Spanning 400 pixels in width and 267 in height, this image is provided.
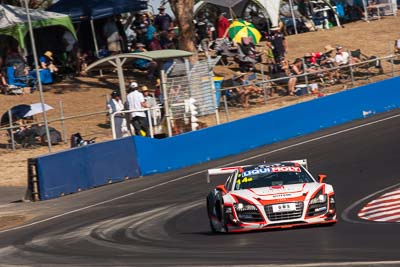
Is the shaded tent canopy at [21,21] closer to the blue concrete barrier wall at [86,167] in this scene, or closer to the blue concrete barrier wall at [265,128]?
the blue concrete barrier wall at [265,128]

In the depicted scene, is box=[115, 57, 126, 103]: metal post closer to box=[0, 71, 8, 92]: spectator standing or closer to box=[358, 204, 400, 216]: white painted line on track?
box=[0, 71, 8, 92]: spectator standing

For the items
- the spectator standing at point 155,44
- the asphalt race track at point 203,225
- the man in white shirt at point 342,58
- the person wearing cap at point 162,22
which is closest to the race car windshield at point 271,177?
the asphalt race track at point 203,225

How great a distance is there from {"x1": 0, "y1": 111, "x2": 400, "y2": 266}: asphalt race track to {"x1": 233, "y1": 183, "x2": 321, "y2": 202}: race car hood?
0.51 m

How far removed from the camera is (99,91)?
124 feet

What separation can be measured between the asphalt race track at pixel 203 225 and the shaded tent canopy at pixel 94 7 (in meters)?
11.0

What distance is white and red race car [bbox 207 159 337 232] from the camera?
48.9 feet

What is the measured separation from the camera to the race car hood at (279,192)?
1500 cm

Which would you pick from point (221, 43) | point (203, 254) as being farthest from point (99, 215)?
point (221, 43)

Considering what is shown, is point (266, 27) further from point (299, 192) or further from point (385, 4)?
point (299, 192)

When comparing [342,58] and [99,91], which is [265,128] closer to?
[342,58]

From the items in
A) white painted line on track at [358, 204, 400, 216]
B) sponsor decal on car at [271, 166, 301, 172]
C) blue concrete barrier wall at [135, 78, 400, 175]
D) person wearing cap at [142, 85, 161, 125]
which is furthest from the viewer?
person wearing cap at [142, 85, 161, 125]

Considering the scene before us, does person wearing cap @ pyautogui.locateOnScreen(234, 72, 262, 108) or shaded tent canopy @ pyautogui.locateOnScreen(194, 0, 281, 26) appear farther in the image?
shaded tent canopy @ pyautogui.locateOnScreen(194, 0, 281, 26)

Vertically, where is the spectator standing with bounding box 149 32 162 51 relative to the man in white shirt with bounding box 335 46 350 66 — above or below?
above

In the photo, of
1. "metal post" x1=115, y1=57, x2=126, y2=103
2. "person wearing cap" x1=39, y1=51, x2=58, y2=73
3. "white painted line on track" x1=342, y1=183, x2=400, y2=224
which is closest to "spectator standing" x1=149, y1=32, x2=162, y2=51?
"person wearing cap" x1=39, y1=51, x2=58, y2=73
